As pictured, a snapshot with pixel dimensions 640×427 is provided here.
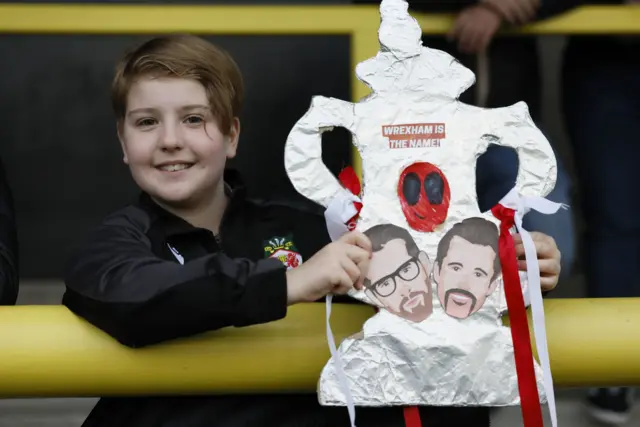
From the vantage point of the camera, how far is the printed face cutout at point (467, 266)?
3.24 ft

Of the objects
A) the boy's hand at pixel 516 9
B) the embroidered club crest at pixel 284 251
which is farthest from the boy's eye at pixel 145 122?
the boy's hand at pixel 516 9

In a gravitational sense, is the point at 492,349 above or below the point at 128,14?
below

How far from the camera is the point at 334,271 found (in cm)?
98

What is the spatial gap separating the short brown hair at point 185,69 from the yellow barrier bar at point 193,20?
0.66ft

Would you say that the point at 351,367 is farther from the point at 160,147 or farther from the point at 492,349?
the point at 160,147

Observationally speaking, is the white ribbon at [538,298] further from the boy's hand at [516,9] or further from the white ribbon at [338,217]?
the boy's hand at [516,9]

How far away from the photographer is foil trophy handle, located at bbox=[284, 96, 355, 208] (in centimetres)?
103

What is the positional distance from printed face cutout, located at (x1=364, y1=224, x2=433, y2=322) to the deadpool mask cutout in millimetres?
29

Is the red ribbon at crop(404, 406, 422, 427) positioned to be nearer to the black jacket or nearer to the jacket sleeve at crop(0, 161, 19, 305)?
the black jacket

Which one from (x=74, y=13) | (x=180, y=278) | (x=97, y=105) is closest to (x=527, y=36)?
(x=74, y=13)

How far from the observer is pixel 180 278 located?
98 centimetres

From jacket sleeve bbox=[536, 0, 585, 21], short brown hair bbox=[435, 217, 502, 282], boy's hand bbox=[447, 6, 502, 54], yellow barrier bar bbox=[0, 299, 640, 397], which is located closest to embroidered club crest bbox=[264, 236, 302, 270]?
yellow barrier bar bbox=[0, 299, 640, 397]

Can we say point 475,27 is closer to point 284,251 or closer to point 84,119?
point 284,251

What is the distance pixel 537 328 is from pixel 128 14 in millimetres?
902
